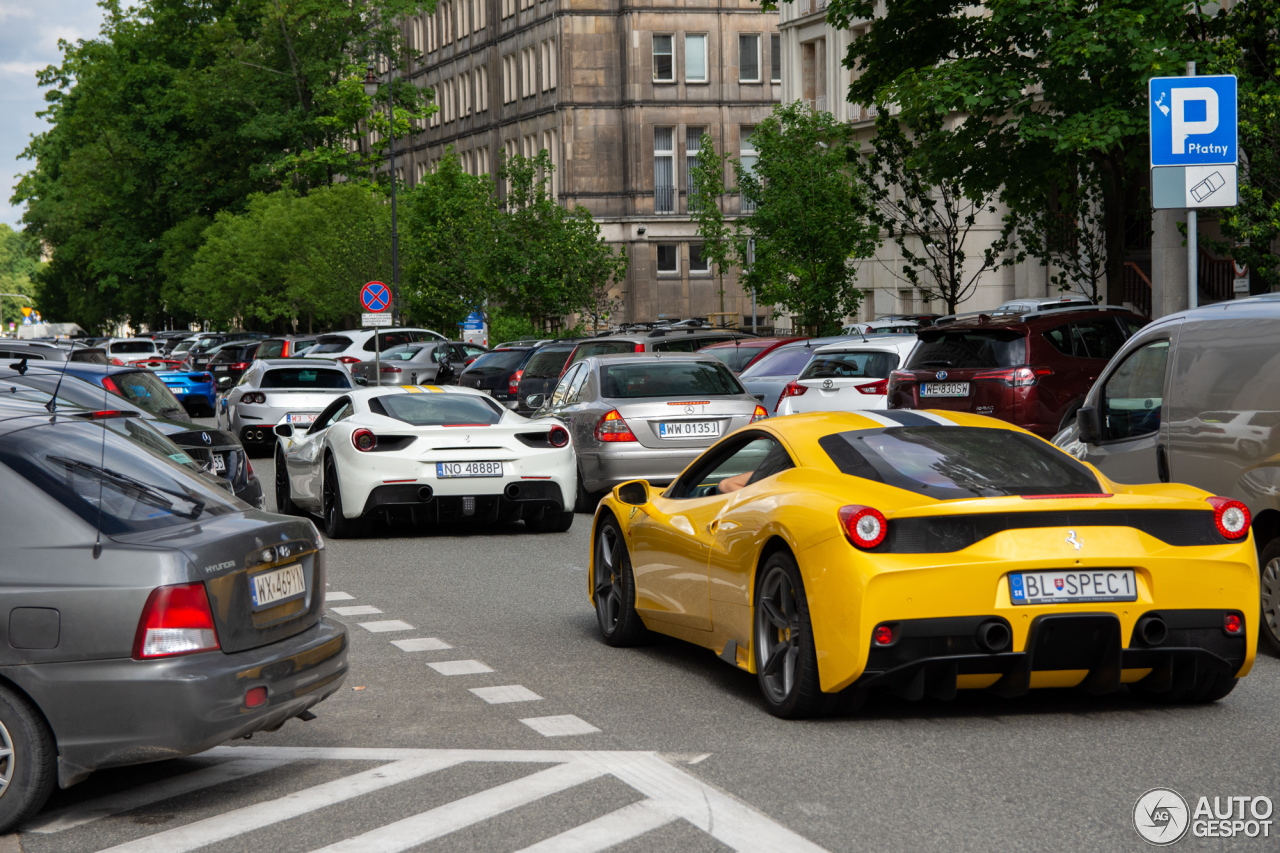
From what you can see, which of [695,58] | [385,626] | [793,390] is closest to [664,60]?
[695,58]

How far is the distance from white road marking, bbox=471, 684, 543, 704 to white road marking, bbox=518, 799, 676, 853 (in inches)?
79.5

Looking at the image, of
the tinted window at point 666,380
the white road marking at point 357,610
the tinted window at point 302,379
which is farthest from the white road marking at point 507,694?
the tinted window at point 302,379

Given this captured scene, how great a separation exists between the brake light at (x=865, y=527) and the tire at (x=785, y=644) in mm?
378

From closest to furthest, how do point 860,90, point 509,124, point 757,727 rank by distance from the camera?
1. point 757,727
2. point 860,90
3. point 509,124

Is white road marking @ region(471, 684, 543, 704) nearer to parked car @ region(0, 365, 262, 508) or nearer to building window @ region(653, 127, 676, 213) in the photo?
parked car @ region(0, 365, 262, 508)

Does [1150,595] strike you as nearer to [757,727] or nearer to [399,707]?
[757,727]

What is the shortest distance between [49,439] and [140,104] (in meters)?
71.6

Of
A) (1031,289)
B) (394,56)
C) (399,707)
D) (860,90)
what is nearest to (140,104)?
(394,56)

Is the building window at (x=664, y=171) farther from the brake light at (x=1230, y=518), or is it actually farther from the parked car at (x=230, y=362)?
the brake light at (x=1230, y=518)

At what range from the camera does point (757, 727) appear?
22.7 ft

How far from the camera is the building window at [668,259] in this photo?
74688mm

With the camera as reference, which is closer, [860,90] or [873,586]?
[873,586]

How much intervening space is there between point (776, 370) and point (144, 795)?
16035mm

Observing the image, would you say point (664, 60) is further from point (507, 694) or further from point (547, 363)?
point (507, 694)
